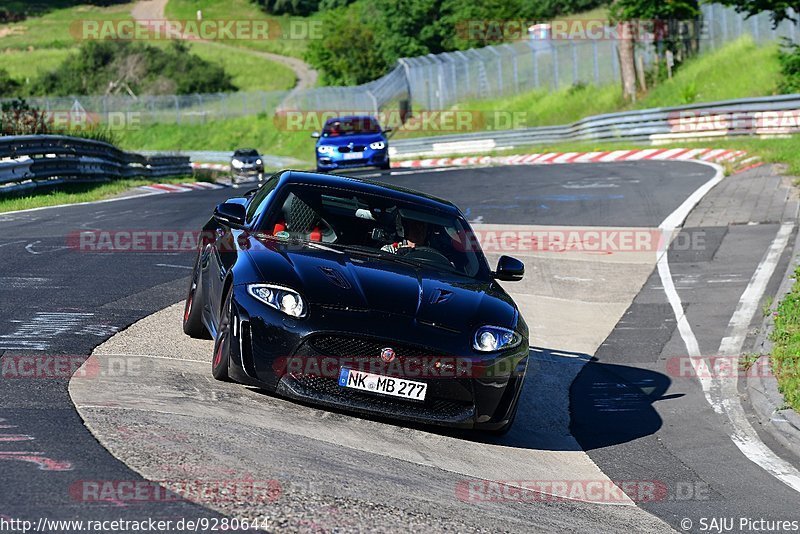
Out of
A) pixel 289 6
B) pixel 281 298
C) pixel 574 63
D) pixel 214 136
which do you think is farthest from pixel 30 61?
pixel 281 298

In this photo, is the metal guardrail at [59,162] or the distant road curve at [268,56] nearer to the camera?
the metal guardrail at [59,162]

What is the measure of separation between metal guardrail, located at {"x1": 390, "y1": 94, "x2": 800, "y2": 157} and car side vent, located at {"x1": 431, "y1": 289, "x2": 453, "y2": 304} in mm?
24001

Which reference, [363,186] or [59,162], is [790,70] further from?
[363,186]

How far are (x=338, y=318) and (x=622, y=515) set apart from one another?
1.86 meters

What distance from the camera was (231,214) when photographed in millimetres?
8180

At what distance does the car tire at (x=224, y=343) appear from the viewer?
6.92 metres

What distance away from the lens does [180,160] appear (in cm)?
3366

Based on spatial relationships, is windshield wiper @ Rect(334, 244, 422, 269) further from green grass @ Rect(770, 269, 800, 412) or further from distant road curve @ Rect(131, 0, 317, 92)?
distant road curve @ Rect(131, 0, 317, 92)

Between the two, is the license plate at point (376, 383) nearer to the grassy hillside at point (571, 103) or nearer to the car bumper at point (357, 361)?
the car bumper at point (357, 361)

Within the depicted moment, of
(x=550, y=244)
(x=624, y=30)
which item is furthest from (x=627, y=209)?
(x=624, y=30)

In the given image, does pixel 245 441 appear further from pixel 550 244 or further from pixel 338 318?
pixel 550 244

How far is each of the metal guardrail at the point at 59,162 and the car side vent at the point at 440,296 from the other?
51.6ft

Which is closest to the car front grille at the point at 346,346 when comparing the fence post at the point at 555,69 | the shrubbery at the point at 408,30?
the fence post at the point at 555,69

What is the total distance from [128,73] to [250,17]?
88.8 feet
